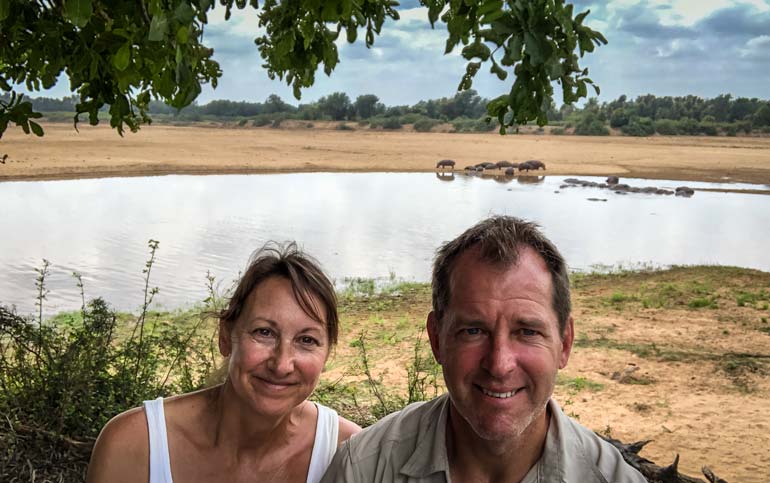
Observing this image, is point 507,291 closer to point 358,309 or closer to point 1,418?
point 1,418

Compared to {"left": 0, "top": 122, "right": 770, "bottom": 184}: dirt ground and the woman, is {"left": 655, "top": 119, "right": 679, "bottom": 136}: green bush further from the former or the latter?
the woman

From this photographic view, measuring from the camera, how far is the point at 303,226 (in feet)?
66.0

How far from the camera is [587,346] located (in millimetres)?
9328

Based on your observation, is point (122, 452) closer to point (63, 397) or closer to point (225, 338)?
point (225, 338)

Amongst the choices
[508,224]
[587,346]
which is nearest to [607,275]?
[587,346]

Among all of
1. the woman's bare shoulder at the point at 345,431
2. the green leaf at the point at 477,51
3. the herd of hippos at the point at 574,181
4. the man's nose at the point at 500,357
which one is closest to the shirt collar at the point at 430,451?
the man's nose at the point at 500,357

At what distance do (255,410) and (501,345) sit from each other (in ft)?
Answer: 2.62

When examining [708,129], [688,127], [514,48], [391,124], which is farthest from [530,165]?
[514,48]

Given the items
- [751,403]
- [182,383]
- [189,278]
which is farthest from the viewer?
[189,278]

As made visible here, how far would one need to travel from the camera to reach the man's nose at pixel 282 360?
7.54 ft

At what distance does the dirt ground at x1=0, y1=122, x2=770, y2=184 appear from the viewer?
97.2 feet

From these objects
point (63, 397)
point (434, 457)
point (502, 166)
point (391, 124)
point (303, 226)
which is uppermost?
point (391, 124)

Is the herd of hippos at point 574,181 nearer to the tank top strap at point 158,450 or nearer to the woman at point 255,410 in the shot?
the woman at point 255,410

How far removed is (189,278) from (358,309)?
3.87 m
